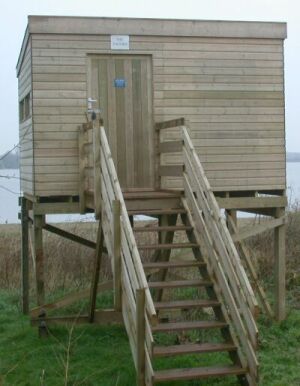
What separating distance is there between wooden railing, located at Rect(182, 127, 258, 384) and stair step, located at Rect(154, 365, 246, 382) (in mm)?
193

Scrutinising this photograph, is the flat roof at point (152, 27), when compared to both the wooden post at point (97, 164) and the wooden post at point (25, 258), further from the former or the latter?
the wooden post at point (25, 258)

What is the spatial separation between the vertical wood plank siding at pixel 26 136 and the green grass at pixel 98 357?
2.37m

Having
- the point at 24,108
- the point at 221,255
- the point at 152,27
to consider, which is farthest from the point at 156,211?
the point at 24,108

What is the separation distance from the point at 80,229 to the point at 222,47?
414 inches

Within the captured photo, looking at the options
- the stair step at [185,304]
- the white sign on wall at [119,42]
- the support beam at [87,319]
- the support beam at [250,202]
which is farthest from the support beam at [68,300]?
the white sign on wall at [119,42]

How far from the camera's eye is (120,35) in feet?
35.6

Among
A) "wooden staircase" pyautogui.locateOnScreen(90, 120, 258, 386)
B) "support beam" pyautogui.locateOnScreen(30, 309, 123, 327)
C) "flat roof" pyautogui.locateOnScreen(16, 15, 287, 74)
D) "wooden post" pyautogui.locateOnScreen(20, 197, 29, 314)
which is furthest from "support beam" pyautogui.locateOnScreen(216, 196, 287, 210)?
"wooden post" pyautogui.locateOnScreen(20, 197, 29, 314)

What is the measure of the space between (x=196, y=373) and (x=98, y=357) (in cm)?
271

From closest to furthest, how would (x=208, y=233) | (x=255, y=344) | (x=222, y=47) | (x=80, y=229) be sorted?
(x=255, y=344) < (x=208, y=233) < (x=222, y=47) < (x=80, y=229)

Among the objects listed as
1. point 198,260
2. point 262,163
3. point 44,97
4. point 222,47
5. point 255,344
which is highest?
point 222,47

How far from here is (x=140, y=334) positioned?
724cm

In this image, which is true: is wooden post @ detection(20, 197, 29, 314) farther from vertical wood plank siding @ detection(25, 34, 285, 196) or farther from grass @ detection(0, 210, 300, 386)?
vertical wood plank siding @ detection(25, 34, 285, 196)

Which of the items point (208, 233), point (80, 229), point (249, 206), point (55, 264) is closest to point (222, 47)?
point (249, 206)

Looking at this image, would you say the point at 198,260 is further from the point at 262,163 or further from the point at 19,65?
the point at 19,65
